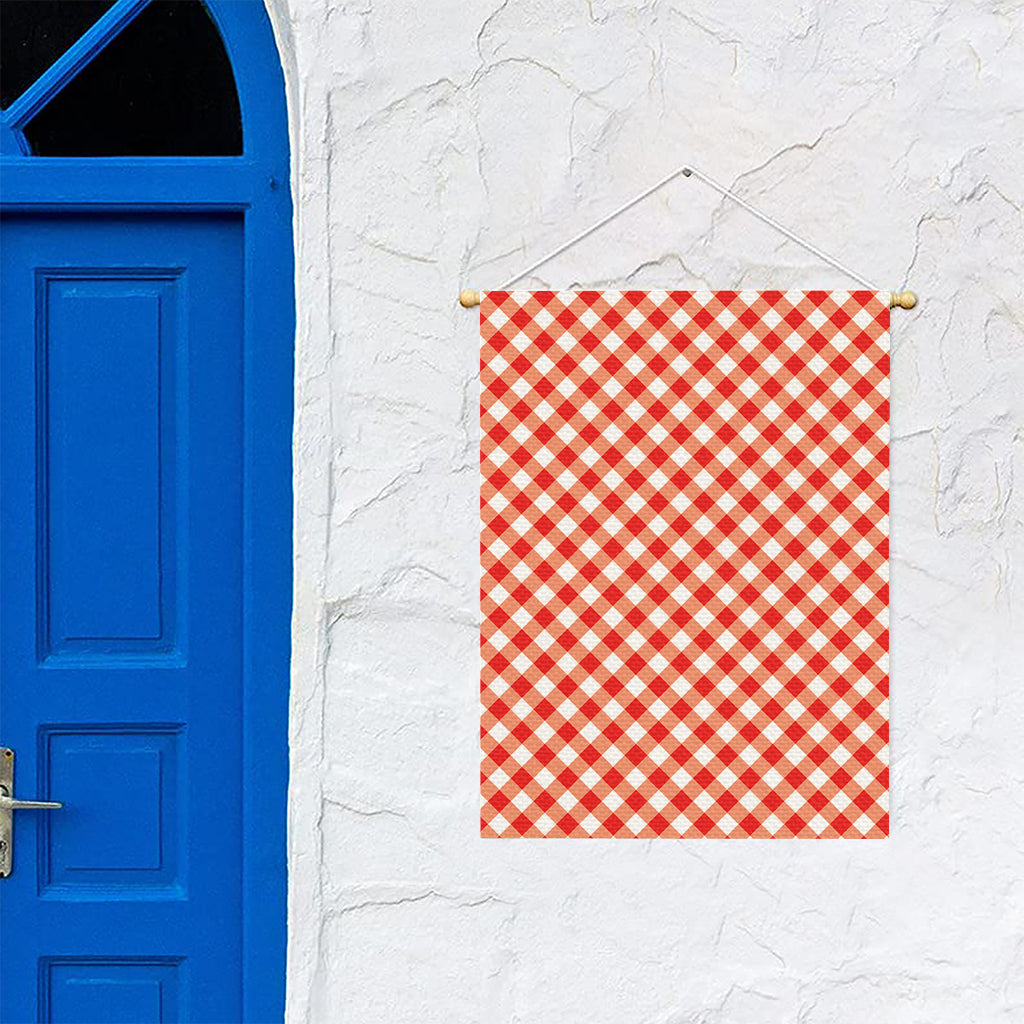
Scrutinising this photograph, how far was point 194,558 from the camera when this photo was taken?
236 centimetres

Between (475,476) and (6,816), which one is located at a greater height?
(475,476)

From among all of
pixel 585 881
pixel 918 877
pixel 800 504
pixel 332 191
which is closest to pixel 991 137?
pixel 800 504

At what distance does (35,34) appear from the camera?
239 cm

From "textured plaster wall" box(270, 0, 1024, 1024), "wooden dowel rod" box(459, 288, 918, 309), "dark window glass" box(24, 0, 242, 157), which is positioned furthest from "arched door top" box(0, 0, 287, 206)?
"wooden dowel rod" box(459, 288, 918, 309)

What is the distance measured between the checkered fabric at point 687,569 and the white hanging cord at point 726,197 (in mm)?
33

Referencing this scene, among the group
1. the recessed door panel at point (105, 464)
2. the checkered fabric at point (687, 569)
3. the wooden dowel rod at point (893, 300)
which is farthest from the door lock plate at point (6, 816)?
the wooden dowel rod at point (893, 300)

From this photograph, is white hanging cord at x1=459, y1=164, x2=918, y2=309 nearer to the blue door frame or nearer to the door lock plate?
the blue door frame

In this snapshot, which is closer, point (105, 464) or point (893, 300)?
point (893, 300)

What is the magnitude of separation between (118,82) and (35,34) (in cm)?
17

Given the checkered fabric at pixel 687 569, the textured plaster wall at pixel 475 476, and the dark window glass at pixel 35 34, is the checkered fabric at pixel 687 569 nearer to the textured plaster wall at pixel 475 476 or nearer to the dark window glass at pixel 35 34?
the textured plaster wall at pixel 475 476

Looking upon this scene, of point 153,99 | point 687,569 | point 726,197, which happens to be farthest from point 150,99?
point 687,569

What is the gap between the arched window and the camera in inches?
92.7

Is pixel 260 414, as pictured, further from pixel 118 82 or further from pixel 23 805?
pixel 23 805

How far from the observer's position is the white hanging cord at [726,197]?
2205mm
